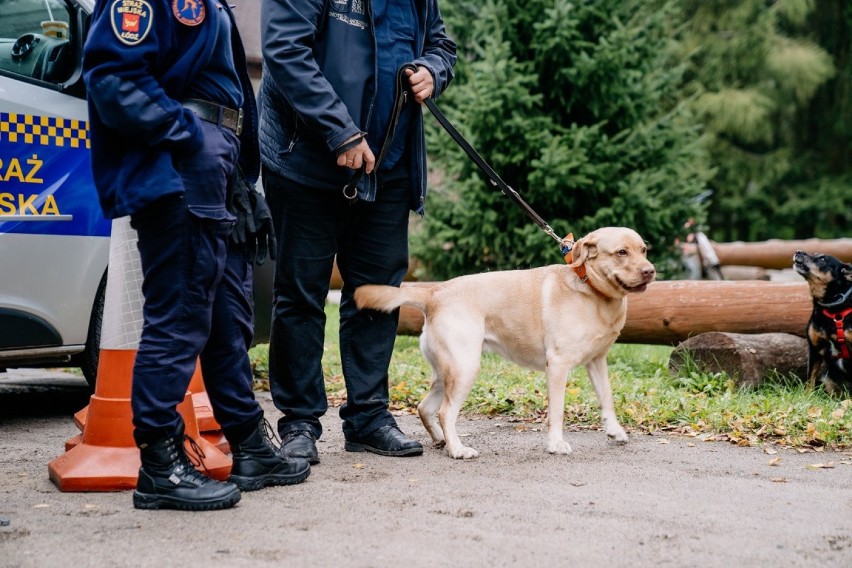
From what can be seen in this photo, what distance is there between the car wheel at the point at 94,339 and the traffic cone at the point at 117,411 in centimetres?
124

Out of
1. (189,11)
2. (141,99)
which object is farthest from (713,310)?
(141,99)

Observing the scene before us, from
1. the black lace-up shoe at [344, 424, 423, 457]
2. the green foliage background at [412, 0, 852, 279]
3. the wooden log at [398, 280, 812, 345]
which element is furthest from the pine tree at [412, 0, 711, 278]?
the black lace-up shoe at [344, 424, 423, 457]

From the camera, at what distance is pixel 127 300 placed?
11.3 ft

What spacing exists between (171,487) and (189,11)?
5.19 ft

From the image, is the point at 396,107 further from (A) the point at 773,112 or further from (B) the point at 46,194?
(A) the point at 773,112

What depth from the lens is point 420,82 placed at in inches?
152

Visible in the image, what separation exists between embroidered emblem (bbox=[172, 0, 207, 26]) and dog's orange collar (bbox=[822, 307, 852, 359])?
4.40 metres

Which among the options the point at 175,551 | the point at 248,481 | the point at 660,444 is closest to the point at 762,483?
the point at 660,444

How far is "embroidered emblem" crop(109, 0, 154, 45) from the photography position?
274cm

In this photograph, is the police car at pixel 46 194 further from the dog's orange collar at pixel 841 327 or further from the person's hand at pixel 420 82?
the dog's orange collar at pixel 841 327

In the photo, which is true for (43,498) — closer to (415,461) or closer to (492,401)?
(415,461)

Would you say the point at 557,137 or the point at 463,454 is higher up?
the point at 557,137

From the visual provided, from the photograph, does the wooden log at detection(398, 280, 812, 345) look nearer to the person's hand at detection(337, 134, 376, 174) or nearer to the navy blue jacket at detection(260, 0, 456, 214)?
the navy blue jacket at detection(260, 0, 456, 214)

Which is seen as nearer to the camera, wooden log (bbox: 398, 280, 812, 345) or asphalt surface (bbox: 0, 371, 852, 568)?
asphalt surface (bbox: 0, 371, 852, 568)
